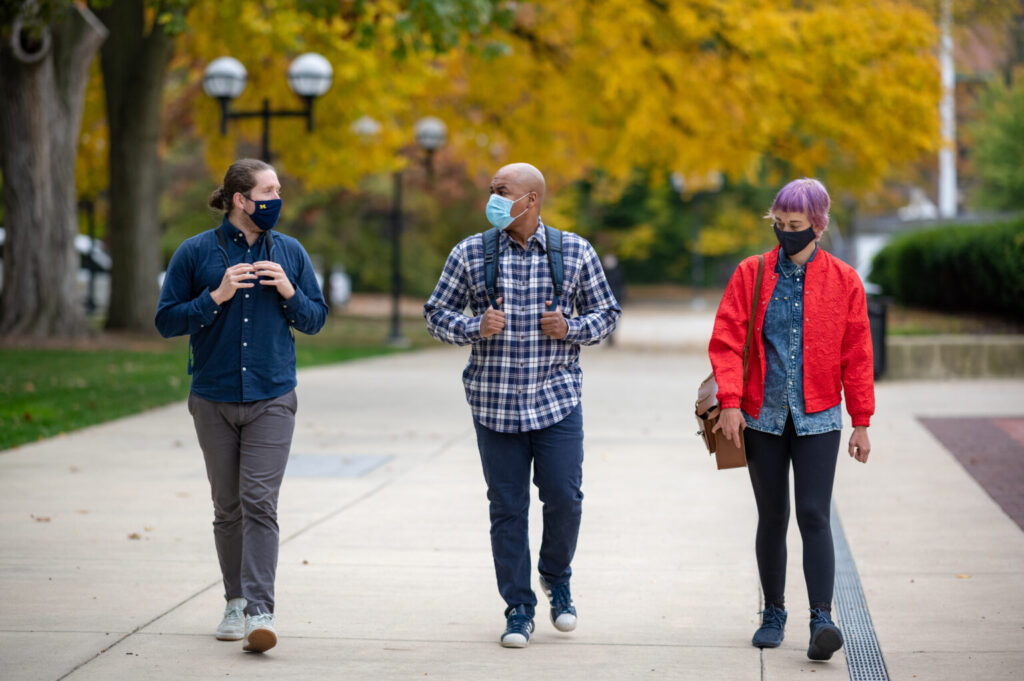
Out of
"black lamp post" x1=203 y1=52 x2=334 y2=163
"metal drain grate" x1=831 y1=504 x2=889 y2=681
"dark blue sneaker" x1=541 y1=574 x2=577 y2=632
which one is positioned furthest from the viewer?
"black lamp post" x1=203 y1=52 x2=334 y2=163

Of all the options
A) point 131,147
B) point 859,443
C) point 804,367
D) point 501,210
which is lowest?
point 859,443

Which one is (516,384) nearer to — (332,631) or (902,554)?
(332,631)

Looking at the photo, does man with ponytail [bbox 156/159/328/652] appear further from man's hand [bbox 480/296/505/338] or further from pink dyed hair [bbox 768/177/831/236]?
pink dyed hair [bbox 768/177/831/236]

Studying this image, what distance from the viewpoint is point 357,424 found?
12852mm

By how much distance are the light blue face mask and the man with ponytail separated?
0.80 meters

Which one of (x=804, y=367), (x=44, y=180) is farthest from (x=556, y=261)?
(x=44, y=180)

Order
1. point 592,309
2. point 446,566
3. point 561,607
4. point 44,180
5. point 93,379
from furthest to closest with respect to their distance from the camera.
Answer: point 44,180 < point 93,379 < point 446,566 < point 561,607 < point 592,309

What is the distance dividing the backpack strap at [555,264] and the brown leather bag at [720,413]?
64 centimetres

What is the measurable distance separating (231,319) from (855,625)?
277 centimetres

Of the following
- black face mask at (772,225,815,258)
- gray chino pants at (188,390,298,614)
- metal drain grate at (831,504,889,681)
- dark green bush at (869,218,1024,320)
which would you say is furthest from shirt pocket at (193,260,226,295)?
dark green bush at (869,218,1024,320)

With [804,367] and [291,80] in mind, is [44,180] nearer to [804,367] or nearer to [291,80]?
[291,80]

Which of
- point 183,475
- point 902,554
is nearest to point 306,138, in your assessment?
point 183,475

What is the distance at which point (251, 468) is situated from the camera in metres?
5.31

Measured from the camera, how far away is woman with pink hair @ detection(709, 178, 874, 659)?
5082 millimetres
